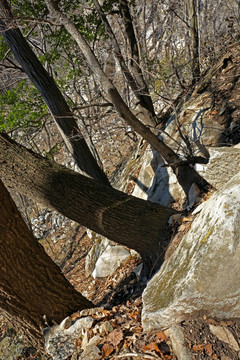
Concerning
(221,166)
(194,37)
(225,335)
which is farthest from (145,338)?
(194,37)

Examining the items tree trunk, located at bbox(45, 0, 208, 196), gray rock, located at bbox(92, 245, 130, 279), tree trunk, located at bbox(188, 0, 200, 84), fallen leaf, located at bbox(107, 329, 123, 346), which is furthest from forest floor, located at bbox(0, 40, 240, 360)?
tree trunk, located at bbox(188, 0, 200, 84)

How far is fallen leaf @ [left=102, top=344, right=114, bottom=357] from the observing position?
2.58 meters

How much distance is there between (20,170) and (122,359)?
7.11 feet

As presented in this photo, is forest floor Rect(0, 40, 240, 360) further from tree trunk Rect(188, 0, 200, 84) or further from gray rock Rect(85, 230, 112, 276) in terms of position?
tree trunk Rect(188, 0, 200, 84)

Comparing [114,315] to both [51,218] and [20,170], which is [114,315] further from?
[51,218]

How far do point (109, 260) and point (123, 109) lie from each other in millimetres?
2916

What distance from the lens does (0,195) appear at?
2918 millimetres

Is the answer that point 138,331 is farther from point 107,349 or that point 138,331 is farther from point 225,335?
point 225,335

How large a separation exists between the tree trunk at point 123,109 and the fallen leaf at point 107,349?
7.97ft

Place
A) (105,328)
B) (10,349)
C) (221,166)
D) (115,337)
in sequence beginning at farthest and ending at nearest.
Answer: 1. (10,349)
2. (221,166)
3. (105,328)
4. (115,337)

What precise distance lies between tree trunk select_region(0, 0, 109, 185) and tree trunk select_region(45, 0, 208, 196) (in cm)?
101

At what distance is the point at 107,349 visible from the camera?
8.56 ft

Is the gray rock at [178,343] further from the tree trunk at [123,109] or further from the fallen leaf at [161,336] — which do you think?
the tree trunk at [123,109]

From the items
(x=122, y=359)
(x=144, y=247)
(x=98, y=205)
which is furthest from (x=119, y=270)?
(x=122, y=359)
